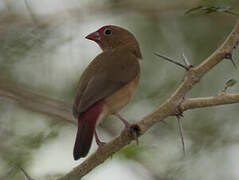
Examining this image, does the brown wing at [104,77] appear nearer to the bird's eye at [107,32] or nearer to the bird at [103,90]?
the bird at [103,90]

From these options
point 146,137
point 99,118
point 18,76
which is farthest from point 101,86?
point 18,76

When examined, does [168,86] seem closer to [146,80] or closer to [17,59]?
[146,80]

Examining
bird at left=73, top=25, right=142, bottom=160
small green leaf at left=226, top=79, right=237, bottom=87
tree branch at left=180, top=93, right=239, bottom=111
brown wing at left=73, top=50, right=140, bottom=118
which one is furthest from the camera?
brown wing at left=73, top=50, right=140, bottom=118

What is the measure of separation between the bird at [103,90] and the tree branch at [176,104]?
268 millimetres

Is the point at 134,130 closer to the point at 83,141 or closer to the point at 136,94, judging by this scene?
the point at 83,141

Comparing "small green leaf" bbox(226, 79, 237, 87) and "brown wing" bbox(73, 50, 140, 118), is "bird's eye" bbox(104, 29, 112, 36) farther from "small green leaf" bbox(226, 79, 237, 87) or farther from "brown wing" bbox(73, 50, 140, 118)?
"small green leaf" bbox(226, 79, 237, 87)

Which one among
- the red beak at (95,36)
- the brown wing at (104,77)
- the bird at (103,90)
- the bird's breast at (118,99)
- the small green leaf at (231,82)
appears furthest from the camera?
the red beak at (95,36)

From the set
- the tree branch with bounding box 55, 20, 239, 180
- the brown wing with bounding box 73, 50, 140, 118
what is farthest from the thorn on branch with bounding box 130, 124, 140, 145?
Answer: the brown wing with bounding box 73, 50, 140, 118

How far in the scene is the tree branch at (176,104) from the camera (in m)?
3.22

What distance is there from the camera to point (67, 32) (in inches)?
216

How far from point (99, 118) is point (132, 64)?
87 centimetres

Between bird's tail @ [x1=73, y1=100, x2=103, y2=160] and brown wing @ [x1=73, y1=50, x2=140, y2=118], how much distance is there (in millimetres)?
53

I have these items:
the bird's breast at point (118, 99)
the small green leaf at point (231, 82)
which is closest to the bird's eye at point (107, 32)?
the bird's breast at point (118, 99)

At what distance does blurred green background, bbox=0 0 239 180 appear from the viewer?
4473 mm
